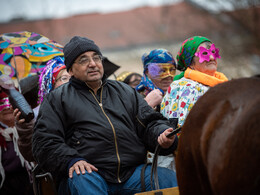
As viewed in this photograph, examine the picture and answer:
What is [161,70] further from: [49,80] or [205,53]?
[49,80]

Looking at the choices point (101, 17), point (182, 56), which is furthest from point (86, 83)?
point (101, 17)

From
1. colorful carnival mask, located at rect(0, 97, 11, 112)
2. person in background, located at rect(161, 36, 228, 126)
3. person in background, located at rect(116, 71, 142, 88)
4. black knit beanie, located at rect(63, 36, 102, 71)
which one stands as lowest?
person in background, located at rect(116, 71, 142, 88)

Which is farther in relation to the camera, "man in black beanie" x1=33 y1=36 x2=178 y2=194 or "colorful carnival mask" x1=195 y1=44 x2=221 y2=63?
"colorful carnival mask" x1=195 y1=44 x2=221 y2=63

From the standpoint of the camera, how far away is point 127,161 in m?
3.42

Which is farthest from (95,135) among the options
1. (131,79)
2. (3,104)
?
(131,79)

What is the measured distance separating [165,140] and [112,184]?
0.57m

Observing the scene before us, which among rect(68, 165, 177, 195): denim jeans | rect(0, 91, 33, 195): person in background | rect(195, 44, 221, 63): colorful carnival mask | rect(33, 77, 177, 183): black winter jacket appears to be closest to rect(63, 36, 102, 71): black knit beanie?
rect(33, 77, 177, 183): black winter jacket

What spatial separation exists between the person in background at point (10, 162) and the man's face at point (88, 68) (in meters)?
1.84

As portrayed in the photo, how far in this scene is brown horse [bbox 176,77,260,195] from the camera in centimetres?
203

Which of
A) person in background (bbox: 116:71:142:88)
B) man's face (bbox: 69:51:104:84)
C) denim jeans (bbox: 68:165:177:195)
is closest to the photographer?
denim jeans (bbox: 68:165:177:195)

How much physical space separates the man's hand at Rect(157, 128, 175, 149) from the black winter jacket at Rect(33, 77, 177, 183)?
0.54ft

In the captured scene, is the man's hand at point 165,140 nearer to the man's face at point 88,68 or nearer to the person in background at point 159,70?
the man's face at point 88,68

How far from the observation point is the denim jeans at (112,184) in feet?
10.2

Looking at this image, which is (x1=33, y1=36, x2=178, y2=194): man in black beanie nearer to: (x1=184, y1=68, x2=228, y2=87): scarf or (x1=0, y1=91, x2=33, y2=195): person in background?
(x1=184, y1=68, x2=228, y2=87): scarf
